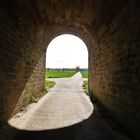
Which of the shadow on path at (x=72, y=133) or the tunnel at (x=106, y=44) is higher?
the tunnel at (x=106, y=44)

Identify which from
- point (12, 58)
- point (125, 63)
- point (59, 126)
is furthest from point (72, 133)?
point (12, 58)

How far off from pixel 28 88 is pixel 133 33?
20.1 feet

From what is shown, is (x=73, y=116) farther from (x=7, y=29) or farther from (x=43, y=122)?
(x=7, y=29)

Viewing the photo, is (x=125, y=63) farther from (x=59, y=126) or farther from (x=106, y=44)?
(x=106, y=44)

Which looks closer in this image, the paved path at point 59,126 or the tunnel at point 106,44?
the tunnel at point 106,44

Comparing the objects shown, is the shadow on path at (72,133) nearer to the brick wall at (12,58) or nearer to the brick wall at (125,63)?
the brick wall at (125,63)

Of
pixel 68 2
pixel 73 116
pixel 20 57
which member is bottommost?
pixel 73 116

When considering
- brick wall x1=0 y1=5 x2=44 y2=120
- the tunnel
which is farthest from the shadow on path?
brick wall x1=0 y1=5 x2=44 y2=120

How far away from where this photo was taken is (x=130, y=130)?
18.9 feet

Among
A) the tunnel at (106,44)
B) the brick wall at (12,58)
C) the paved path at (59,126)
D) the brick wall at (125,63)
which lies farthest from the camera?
the brick wall at (12,58)

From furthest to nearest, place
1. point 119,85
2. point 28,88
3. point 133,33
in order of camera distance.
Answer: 1. point 28,88
2. point 119,85
3. point 133,33

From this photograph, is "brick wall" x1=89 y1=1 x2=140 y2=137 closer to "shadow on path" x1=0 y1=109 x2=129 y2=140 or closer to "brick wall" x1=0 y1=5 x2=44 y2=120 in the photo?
"shadow on path" x1=0 y1=109 x2=129 y2=140

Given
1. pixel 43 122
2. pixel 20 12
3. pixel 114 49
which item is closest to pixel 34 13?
pixel 20 12

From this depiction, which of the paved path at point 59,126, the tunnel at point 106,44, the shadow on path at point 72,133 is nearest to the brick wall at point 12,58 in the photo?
the tunnel at point 106,44
